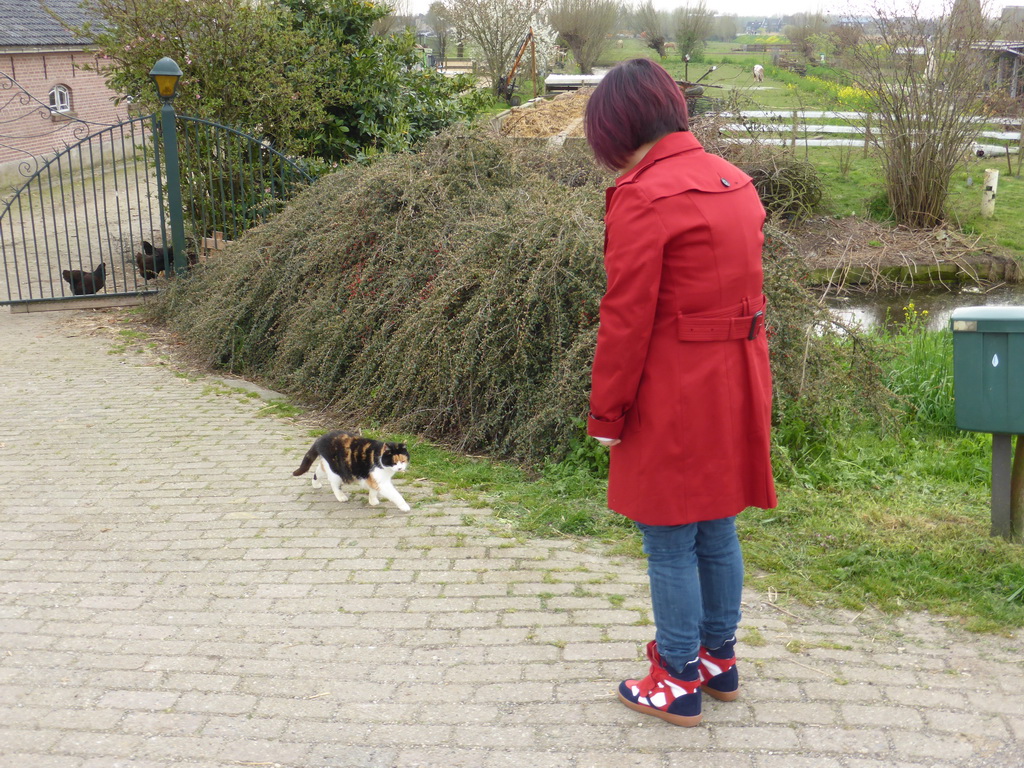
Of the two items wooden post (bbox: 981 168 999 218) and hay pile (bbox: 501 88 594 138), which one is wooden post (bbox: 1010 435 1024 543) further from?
wooden post (bbox: 981 168 999 218)

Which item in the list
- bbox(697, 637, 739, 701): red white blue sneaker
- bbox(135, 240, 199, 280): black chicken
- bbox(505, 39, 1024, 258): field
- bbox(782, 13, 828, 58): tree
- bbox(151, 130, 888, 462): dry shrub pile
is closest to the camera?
bbox(697, 637, 739, 701): red white blue sneaker

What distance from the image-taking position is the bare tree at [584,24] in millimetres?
37812

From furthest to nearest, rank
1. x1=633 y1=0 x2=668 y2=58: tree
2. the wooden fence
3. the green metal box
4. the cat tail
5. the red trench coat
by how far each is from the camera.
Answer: x1=633 y1=0 x2=668 y2=58: tree < the wooden fence < the cat tail < the green metal box < the red trench coat

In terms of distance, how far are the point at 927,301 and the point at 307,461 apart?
1032cm

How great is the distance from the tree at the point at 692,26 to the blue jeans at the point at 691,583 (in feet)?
141

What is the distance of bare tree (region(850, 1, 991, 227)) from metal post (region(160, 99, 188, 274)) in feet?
32.3

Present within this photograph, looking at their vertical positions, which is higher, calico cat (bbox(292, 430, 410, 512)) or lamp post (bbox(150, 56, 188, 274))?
lamp post (bbox(150, 56, 188, 274))

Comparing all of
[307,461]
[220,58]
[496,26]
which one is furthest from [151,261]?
[496,26]

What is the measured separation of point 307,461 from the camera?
17.6 feet

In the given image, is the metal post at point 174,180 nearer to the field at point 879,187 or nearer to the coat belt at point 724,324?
the coat belt at point 724,324

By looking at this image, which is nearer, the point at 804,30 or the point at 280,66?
the point at 280,66

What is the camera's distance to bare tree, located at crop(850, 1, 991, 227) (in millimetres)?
13422

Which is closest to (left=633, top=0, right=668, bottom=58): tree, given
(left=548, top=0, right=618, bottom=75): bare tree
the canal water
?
(left=548, top=0, right=618, bottom=75): bare tree

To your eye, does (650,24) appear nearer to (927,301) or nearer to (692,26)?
(692,26)
